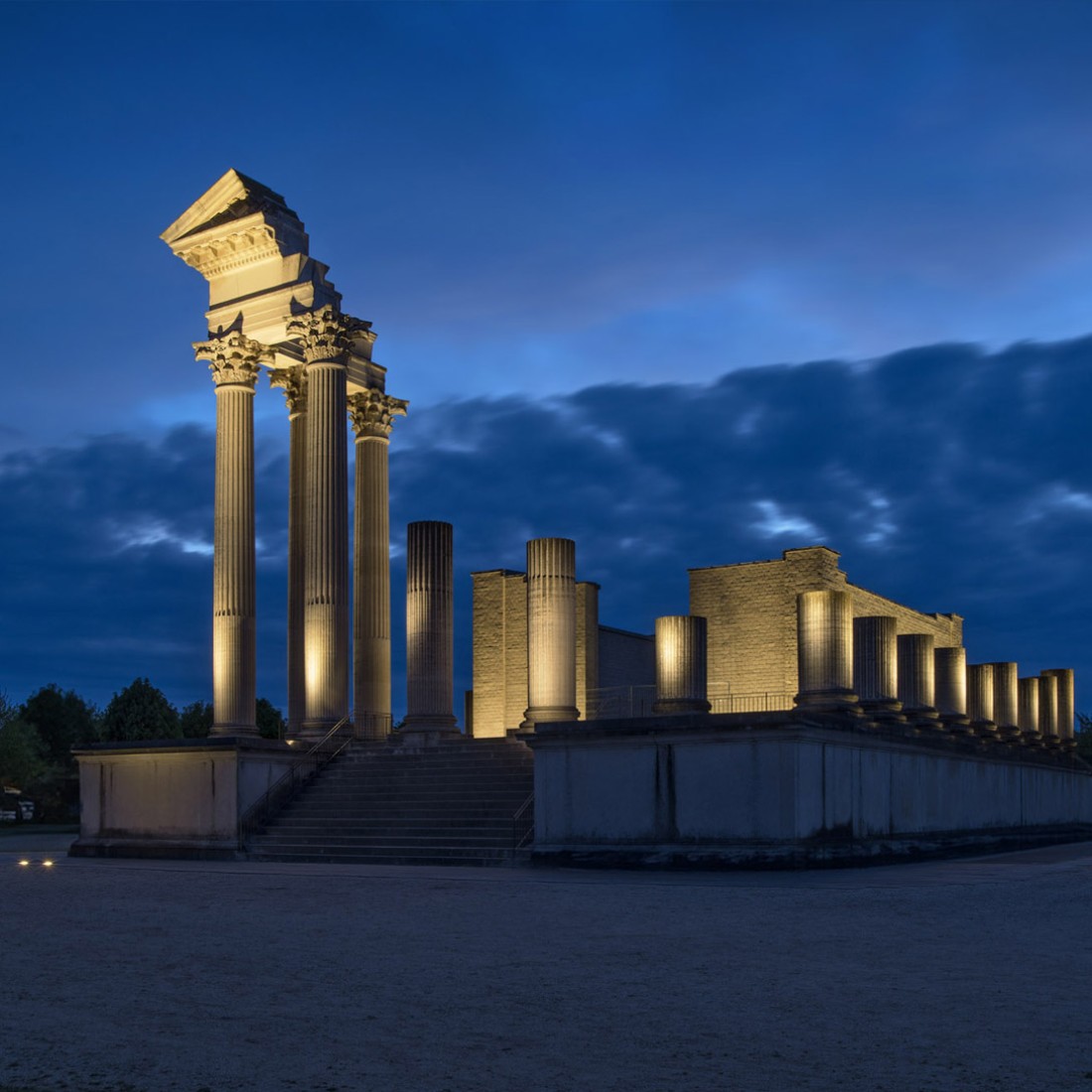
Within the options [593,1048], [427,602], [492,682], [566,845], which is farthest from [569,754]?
[492,682]

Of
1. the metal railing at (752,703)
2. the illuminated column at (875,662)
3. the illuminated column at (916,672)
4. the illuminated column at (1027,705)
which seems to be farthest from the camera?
the illuminated column at (1027,705)

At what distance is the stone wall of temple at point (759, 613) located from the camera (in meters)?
47.8

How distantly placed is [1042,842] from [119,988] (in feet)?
111

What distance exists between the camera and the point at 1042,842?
38531mm

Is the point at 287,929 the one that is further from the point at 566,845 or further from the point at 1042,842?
the point at 1042,842

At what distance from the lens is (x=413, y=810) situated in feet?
89.7

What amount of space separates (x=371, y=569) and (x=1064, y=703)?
2759cm

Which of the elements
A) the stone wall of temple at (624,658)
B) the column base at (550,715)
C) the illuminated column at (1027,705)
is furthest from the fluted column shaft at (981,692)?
the column base at (550,715)

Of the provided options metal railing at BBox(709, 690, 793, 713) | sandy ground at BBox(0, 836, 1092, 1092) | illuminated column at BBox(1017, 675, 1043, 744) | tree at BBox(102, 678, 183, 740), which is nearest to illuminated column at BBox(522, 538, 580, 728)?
sandy ground at BBox(0, 836, 1092, 1092)

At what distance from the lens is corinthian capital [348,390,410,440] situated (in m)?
36.9

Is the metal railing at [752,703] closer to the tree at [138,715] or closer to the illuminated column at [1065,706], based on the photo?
the illuminated column at [1065,706]

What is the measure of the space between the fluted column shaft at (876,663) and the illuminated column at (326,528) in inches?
477

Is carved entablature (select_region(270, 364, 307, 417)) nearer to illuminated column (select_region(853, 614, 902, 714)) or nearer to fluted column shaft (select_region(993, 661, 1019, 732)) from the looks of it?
illuminated column (select_region(853, 614, 902, 714))

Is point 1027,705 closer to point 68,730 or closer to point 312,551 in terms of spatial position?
point 312,551
